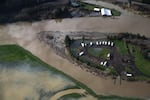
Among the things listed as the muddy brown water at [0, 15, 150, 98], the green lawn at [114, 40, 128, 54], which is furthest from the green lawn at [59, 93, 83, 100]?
the green lawn at [114, 40, 128, 54]

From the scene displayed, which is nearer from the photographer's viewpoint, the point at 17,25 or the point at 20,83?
the point at 20,83

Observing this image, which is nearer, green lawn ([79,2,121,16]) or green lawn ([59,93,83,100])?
green lawn ([59,93,83,100])

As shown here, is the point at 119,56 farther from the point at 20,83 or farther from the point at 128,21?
the point at 20,83

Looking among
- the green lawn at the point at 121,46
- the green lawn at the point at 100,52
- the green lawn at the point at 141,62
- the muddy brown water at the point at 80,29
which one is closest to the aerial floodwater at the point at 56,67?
the muddy brown water at the point at 80,29

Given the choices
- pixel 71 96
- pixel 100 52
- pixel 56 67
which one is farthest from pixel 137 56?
pixel 71 96

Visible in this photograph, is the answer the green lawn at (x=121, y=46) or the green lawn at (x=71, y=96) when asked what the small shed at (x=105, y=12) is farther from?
the green lawn at (x=71, y=96)

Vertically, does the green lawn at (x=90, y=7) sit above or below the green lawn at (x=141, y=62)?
above

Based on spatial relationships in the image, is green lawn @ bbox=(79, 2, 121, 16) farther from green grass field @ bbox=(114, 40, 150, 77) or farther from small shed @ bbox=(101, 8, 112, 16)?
green grass field @ bbox=(114, 40, 150, 77)

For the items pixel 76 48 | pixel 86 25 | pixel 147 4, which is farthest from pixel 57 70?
pixel 147 4
